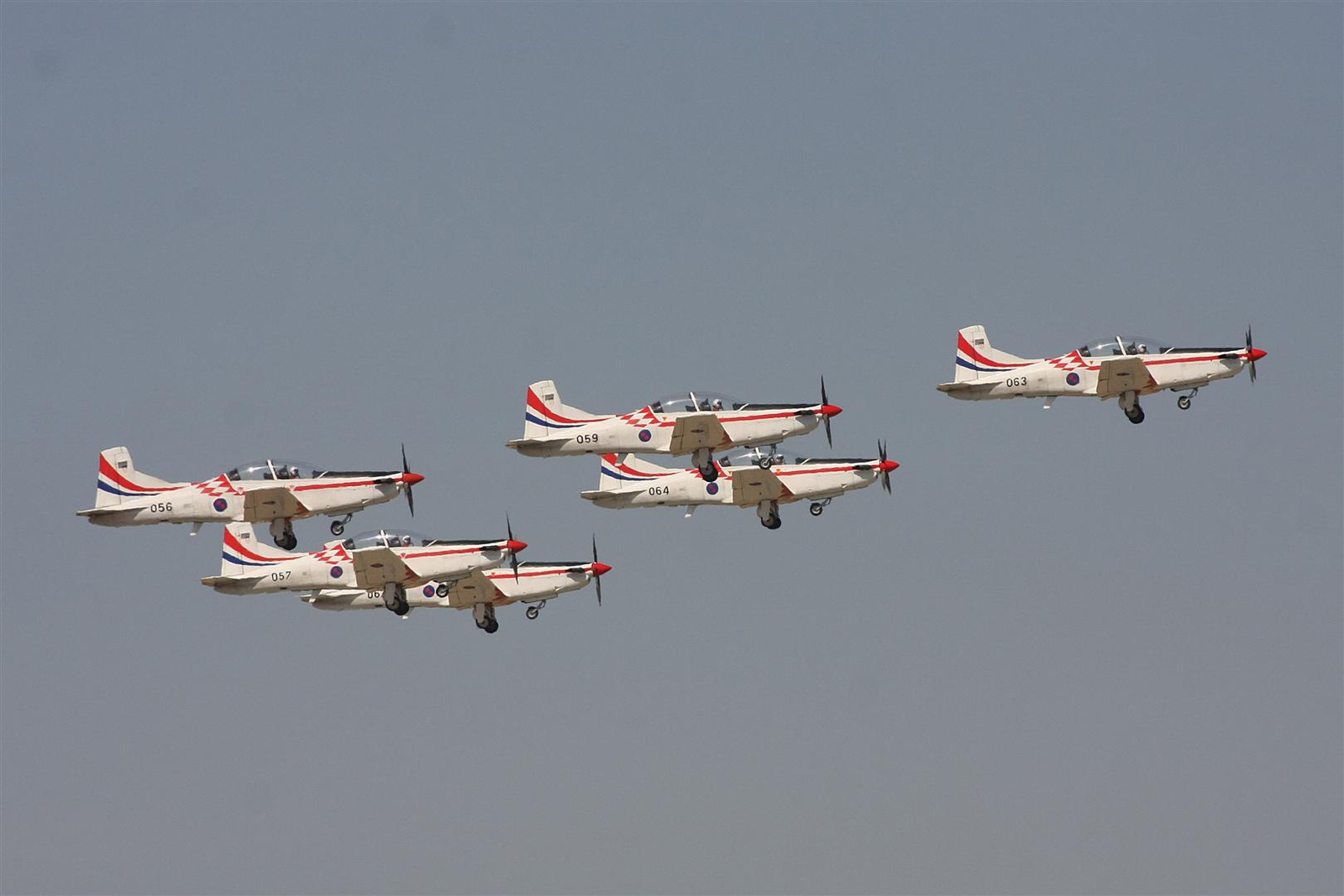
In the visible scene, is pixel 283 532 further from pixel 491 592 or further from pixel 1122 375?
pixel 1122 375

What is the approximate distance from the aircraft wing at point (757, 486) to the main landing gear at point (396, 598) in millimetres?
11629

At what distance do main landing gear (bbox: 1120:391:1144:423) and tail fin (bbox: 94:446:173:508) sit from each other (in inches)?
1192

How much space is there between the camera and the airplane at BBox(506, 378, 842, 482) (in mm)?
80812

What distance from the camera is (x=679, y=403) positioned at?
81.2 meters

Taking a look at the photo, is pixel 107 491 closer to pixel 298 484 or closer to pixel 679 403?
pixel 298 484

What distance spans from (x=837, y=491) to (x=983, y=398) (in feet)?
20.8

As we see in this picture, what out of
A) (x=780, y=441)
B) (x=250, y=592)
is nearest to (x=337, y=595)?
(x=250, y=592)

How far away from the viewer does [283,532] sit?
81062 mm

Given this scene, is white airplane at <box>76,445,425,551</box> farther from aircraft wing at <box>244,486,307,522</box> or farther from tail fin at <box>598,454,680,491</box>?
tail fin at <box>598,454,680,491</box>

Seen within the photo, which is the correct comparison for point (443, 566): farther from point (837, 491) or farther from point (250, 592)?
point (837, 491)

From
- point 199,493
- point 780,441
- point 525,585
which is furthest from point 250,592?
point 780,441

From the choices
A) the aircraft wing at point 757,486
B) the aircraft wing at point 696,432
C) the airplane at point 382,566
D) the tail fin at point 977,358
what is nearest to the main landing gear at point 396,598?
the airplane at point 382,566

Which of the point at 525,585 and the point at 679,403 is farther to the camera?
the point at 525,585

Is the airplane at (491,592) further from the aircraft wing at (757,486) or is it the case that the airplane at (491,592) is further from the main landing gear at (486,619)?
the aircraft wing at (757,486)
